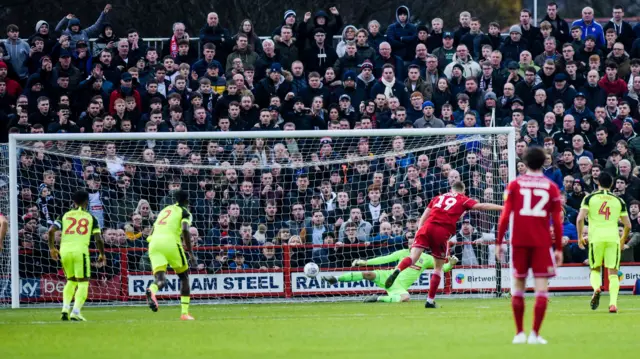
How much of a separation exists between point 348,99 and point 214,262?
4.37 meters

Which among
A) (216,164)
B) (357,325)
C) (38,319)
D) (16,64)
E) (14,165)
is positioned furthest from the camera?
(16,64)

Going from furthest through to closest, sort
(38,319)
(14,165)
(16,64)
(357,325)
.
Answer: (16,64) → (14,165) → (38,319) → (357,325)

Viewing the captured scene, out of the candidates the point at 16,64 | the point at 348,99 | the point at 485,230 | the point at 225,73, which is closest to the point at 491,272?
the point at 485,230

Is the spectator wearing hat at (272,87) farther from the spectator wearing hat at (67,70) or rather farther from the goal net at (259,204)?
the spectator wearing hat at (67,70)

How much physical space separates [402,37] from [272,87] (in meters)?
3.25

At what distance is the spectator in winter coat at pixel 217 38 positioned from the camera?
24562 millimetres

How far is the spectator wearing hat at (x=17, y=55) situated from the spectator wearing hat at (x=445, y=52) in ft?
27.9

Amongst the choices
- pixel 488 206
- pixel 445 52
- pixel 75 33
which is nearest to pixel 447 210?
pixel 488 206

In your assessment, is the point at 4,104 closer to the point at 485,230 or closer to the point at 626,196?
the point at 485,230

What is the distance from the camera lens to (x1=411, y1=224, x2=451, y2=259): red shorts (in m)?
17.7

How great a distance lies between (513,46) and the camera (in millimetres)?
24797

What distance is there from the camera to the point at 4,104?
76.0 ft

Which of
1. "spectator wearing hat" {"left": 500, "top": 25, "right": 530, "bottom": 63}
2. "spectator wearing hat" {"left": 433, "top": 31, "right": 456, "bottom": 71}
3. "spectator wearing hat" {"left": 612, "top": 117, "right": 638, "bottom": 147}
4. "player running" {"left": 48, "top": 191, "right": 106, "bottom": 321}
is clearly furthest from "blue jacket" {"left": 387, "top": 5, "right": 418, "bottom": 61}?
"player running" {"left": 48, "top": 191, "right": 106, "bottom": 321}

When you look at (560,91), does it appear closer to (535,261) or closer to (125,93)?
(125,93)
